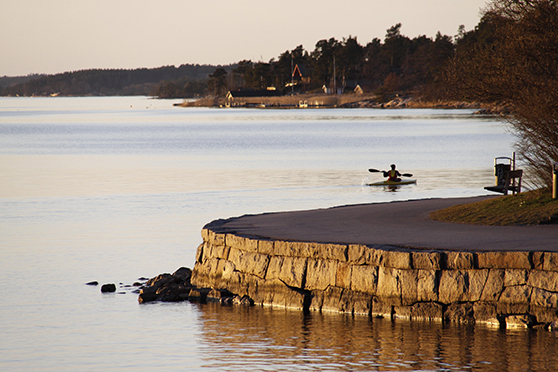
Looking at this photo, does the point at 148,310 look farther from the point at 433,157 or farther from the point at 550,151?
the point at 433,157

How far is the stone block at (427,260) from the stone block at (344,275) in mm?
1297

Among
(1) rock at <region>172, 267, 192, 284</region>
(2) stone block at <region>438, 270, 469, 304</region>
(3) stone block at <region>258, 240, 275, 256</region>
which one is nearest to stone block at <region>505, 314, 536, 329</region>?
(2) stone block at <region>438, 270, 469, 304</region>

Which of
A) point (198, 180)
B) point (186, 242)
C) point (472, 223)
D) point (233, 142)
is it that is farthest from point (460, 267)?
point (233, 142)

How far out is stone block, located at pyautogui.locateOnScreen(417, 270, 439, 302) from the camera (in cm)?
1297

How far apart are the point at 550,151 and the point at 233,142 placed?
222ft

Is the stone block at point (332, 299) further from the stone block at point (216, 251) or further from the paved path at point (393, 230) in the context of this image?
the stone block at point (216, 251)

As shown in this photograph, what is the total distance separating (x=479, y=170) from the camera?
1866 inches

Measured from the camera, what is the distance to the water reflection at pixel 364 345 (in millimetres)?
11461

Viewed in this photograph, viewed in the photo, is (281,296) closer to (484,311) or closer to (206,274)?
(206,274)

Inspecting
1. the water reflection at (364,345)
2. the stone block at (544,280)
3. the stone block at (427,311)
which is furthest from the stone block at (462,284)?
the stone block at (544,280)

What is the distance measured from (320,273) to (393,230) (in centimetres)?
231

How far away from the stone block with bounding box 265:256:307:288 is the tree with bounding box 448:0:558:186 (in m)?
6.99

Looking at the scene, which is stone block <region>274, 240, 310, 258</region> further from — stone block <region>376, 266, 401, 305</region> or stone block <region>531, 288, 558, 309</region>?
stone block <region>531, 288, 558, 309</region>

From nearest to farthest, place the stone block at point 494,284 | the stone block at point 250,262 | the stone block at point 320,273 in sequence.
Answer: the stone block at point 494,284 → the stone block at point 320,273 → the stone block at point 250,262
